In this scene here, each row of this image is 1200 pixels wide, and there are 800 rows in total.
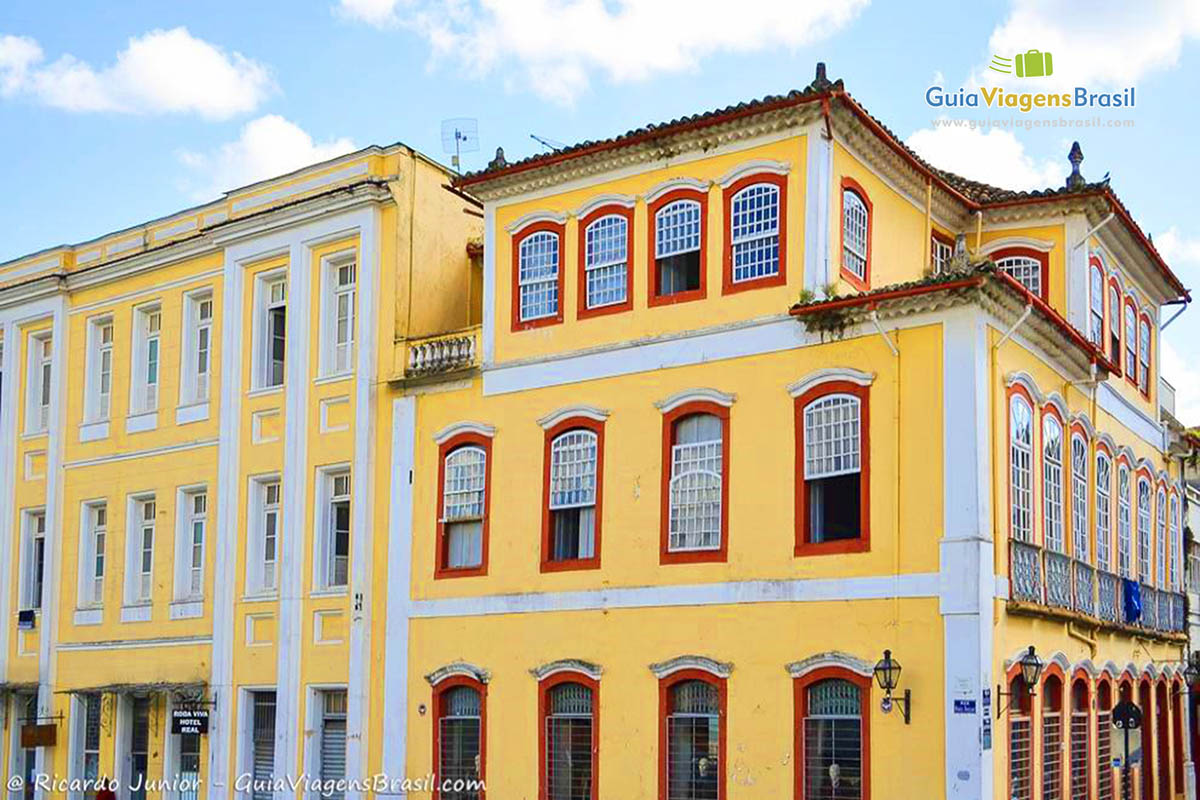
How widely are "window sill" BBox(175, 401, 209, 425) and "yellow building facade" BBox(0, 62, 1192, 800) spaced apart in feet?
0.20

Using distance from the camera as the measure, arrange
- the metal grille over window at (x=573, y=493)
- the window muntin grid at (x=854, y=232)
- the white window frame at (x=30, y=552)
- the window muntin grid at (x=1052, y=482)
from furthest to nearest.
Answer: the white window frame at (x=30, y=552), the metal grille over window at (x=573, y=493), the window muntin grid at (x=1052, y=482), the window muntin grid at (x=854, y=232)

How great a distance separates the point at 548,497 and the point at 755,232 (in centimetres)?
469

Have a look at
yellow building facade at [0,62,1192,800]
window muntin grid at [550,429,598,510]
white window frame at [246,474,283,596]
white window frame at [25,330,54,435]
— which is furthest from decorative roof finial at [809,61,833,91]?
white window frame at [25,330,54,435]

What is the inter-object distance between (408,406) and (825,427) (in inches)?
283

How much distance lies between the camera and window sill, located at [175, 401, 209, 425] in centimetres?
2780

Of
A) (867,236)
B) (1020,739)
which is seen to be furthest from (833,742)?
(867,236)

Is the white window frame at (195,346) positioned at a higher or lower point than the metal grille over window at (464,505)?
higher

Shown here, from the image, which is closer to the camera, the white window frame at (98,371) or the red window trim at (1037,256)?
the red window trim at (1037,256)

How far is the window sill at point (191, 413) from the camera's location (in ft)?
91.2

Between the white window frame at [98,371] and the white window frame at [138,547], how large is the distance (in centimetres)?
197

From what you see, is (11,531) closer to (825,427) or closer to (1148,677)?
(825,427)

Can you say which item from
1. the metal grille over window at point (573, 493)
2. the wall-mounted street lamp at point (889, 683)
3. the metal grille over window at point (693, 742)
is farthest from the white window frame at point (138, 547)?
the wall-mounted street lamp at point (889, 683)

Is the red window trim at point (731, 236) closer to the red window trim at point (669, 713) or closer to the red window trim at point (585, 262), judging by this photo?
the red window trim at point (585, 262)

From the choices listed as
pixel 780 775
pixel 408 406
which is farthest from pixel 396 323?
pixel 780 775
